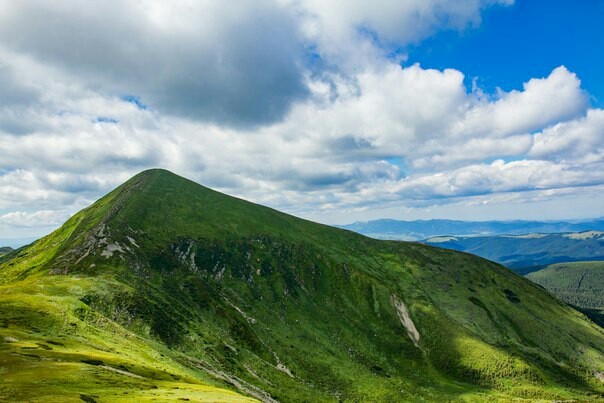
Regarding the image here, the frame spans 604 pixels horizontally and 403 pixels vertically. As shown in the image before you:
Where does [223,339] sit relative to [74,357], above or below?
below

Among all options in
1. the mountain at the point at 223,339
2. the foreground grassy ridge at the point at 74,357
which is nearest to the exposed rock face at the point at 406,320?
the mountain at the point at 223,339

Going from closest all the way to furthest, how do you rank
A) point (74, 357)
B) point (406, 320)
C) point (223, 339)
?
point (74, 357) → point (223, 339) → point (406, 320)

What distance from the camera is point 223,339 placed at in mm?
132125

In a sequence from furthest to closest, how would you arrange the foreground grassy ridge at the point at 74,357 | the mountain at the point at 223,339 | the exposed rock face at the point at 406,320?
the exposed rock face at the point at 406,320 < the mountain at the point at 223,339 < the foreground grassy ridge at the point at 74,357

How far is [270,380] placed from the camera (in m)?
118

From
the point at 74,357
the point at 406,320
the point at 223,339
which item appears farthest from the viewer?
the point at 406,320

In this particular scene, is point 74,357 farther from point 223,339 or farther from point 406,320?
point 406,320

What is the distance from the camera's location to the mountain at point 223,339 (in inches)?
2713

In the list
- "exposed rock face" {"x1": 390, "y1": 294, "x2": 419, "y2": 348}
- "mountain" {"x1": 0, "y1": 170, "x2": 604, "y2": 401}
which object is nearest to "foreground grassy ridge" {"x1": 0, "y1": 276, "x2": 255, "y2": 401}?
"mountain" {"x1": 0, "y1": 170, "x2": 604, "y2": 401}

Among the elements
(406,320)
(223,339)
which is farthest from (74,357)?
(406,320)

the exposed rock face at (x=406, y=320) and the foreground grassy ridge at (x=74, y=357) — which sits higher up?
the foreground grassy ridge at (x=74, y=357)

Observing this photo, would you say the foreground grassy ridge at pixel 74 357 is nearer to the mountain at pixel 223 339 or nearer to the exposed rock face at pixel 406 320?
the mountain at pixel 223 339

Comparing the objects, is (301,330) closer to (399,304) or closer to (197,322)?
(197,322)

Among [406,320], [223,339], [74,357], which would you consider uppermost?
[74,357]
